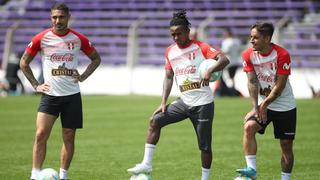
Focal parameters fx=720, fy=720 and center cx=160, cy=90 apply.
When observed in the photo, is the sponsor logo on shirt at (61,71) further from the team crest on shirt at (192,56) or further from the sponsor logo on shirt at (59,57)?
the team crest on shirt at (192,56)

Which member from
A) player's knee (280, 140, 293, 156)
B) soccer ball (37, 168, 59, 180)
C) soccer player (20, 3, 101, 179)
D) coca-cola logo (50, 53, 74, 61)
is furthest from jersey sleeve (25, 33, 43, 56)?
player's knee (280, 140, 293, 156)

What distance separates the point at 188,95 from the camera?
10.1 metres

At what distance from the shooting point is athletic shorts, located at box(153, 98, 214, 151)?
997 centimetres

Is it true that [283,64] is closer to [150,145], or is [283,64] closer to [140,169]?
[150,145]

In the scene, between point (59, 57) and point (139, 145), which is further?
point (139, 145)

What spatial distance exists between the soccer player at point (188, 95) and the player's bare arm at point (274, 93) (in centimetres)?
71

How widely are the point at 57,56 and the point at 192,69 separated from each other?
1928mm

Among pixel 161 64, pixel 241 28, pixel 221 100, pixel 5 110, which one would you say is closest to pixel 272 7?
pixel 241 28

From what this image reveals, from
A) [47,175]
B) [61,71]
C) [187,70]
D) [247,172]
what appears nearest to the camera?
[47,175]

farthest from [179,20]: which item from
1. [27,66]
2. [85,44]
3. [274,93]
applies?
[27,66]

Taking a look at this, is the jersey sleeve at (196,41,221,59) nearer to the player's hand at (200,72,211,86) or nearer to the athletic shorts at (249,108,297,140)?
the player's hand at (200,72,211,86)

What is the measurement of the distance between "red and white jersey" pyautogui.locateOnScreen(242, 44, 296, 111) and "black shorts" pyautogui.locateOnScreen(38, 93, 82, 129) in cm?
247

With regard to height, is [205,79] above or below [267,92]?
above

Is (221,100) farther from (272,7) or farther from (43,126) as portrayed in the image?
(43,126)
